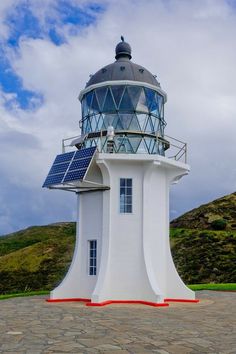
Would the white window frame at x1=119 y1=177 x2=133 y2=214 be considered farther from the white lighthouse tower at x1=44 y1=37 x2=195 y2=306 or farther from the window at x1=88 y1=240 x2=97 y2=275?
the window at x1=88 y1=240 x2=97 y2=275

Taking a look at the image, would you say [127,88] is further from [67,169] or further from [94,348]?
[94,348]

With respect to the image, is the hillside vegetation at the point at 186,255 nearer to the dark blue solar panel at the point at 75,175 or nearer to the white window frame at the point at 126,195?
the white window frame at the point at 126,195

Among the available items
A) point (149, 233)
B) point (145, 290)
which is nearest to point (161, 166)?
point (149, 233)

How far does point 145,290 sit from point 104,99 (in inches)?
274

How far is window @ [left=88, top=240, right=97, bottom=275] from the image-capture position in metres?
17.2

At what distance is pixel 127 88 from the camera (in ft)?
56.9

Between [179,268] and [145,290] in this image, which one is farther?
[179,268]

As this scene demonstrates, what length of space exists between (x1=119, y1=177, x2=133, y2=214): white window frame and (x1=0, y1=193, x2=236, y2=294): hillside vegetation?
15.2 m

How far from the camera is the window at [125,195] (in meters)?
17.1

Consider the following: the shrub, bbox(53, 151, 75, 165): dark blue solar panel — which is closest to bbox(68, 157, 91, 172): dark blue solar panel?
bbox(53, 151, 75, 165): dark blue solar panel

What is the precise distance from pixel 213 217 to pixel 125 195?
94.5ft

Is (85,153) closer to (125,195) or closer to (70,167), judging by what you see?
(70,167)

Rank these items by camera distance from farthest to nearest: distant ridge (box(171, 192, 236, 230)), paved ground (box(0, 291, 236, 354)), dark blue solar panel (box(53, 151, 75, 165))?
distant ridge (box(171, 192, 236, 230)), dark blue solar panel (box(53, 151, 75, 165)), paved ground (box(0, 291, 236, 354))

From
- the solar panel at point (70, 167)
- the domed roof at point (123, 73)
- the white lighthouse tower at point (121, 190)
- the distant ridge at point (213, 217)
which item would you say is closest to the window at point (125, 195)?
the white lighthouse tower at point (121, 190)
